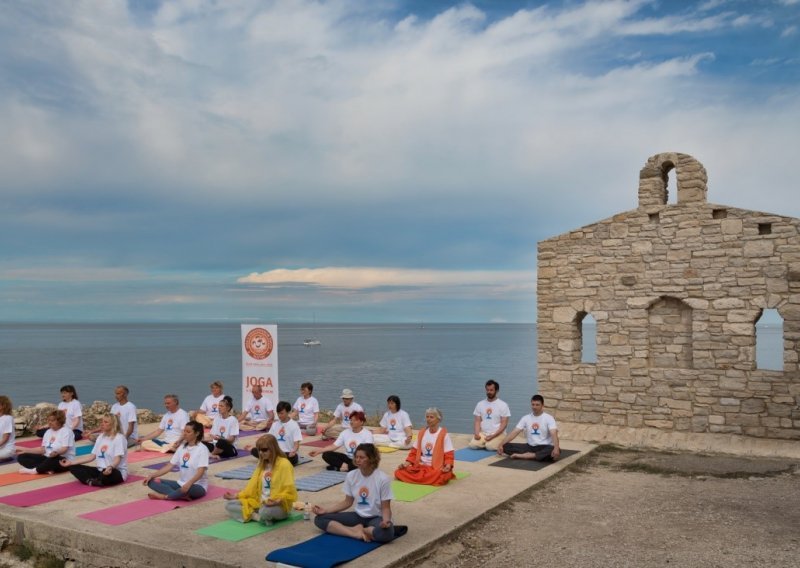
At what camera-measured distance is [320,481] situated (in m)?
9.09

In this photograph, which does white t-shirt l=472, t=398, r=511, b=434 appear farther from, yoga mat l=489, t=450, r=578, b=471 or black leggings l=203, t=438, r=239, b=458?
black leggings l=203, t=438, r=239, b=458

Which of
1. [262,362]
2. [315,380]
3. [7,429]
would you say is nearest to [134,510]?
[7,429]

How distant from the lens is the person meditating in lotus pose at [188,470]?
7867mm

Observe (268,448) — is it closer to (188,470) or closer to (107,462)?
(188,470)

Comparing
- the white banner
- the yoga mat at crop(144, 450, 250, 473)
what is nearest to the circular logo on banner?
the white banner

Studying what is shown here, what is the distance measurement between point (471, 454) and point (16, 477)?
21.8 ft

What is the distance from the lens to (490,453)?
37.3ft

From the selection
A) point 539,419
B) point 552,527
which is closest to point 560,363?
point 539,419

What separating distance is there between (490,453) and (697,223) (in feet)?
17.4

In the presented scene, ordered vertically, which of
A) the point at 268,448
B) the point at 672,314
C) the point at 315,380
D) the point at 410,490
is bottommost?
the point at 315,380

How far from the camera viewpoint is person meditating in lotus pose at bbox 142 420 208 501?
787 cm

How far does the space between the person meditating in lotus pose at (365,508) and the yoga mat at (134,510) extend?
78.5 inches

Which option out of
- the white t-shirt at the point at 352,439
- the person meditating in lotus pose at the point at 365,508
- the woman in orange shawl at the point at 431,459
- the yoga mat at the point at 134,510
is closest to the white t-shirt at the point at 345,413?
the white t-shirt at the point at 352,439

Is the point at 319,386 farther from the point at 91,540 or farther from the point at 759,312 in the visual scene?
the point at 91,540
